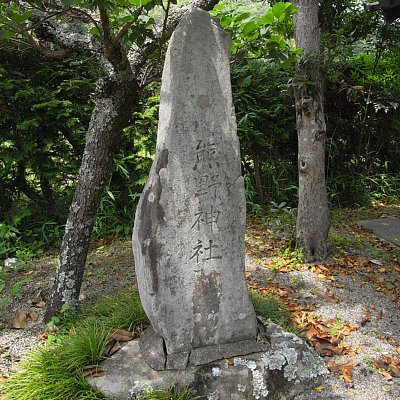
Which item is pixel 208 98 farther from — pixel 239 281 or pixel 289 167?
pixel 289 167

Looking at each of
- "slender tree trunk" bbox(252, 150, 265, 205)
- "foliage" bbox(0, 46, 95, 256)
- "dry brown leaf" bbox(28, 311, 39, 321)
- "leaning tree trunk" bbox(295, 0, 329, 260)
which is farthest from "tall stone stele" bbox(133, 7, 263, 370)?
"slender tree trunk" bbox(252, 150, 265, 205)

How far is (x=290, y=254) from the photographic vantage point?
15.7ft

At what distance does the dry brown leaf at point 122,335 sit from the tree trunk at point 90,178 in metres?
0.77

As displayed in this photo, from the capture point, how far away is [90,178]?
347 cm

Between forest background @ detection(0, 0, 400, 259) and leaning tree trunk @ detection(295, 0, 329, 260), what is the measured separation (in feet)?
0.64

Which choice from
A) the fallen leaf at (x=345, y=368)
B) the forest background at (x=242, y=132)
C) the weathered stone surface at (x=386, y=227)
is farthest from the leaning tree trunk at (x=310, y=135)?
the fallen leaf at (x=345, y=368)

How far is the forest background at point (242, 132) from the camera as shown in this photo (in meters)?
5.30

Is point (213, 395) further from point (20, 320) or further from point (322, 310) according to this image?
point (20, 320)

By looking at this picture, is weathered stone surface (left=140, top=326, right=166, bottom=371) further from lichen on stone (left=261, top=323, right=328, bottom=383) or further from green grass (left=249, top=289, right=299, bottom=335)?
green grass (left=249, top=289, right=299, bottom=335)

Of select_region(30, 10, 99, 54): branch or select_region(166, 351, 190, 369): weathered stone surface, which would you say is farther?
select_region(30, 10, 99, 54): branch

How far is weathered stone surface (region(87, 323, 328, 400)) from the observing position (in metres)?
2.63

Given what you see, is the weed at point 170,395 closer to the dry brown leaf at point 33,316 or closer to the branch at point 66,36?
the dry brown leaf at point 33,316

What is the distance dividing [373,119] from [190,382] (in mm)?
5928

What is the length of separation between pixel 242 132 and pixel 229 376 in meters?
4.16
